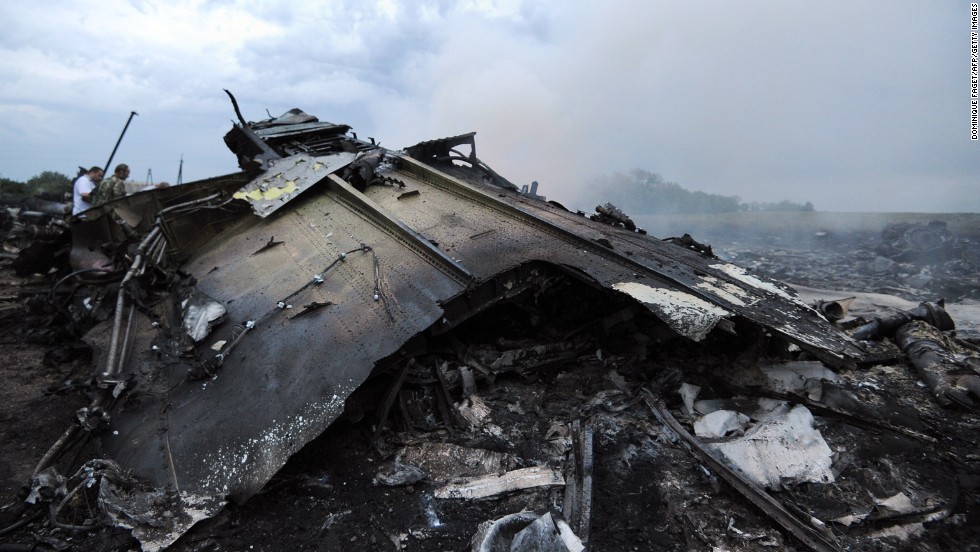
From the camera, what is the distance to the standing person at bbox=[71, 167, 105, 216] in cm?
759

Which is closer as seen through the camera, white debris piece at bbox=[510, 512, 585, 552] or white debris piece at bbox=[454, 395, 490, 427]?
white debris piece at bbox=[510, 512, 585, 552]

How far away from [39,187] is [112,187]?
1000cm

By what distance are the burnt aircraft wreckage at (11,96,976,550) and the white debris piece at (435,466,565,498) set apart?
3cm

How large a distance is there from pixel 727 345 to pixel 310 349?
3567mm

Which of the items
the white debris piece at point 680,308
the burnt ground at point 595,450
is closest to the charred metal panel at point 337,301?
the white debris piece at point 680,308

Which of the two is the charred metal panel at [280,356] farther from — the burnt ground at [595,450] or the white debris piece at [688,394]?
the white debris piece at [688,394]

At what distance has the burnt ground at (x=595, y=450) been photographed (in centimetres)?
274

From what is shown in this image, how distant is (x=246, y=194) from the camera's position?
18.5 feet

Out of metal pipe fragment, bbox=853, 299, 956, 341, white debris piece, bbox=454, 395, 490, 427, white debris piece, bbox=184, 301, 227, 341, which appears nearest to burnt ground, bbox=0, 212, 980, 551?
white debris piece, bbox=454, 395, 490, 427

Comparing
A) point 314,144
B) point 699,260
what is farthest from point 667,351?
point 314,144

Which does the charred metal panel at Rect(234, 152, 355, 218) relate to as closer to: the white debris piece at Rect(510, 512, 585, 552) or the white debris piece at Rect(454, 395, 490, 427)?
the white debris piece at Rect(454, 395, 490, 427)

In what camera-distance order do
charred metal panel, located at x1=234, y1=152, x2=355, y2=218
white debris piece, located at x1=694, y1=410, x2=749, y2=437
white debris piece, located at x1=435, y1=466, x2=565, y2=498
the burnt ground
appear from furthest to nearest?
charred metal panel, located at x1=234, y1=152, x2=355, y2=218 → white debris piece, located at x1=694, y1=410, x2=749, y2=437 → white debris piece, located at x1=435, y1=466, x2=565, y2=498 → the burnt ground

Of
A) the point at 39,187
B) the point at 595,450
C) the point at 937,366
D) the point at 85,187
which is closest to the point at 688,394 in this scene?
the point at 595,450

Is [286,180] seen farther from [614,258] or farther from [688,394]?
[688,394]
